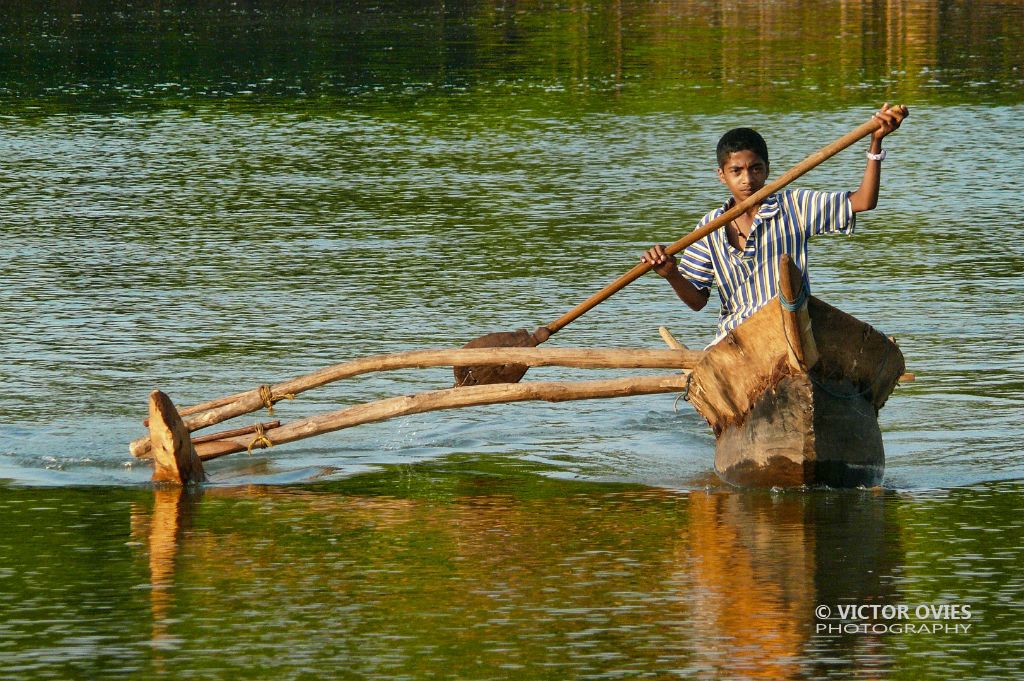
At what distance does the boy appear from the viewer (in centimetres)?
771

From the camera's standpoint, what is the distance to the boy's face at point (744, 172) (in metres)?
7.80

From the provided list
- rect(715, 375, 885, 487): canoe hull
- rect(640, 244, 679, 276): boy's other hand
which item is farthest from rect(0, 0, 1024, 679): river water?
rect(640, 244, 679, 276): boy's other hand

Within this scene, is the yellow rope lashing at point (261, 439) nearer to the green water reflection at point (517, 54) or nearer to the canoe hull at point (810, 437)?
the canoe hull at point (810, 437)

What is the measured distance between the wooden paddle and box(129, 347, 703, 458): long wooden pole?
0.26m

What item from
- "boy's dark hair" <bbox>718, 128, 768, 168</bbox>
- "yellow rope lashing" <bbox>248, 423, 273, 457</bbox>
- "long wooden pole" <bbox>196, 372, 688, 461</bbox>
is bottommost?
"yellow rope lashing" <bbox>248, 423, 273, 457</bbox>

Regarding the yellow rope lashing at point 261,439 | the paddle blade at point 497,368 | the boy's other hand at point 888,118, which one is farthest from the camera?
the paddle blade at point 497,368

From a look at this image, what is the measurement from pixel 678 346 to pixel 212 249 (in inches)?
262

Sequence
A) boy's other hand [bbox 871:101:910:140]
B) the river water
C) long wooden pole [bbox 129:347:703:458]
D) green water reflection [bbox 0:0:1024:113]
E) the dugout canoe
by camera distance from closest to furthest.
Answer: the river water < boy's other hand [bbox 871:101:910:140] < the dugout canoe < long wooden pole [bbox 129:347:703:458] < green water reflection [bbox 0:0:1024:113]

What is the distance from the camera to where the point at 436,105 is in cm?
2405

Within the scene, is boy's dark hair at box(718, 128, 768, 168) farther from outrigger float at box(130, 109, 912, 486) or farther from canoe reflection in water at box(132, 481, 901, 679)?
canoe reflection in water at box(132, 481, 901, 679)

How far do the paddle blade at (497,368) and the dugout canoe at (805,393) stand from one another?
3.19 ft

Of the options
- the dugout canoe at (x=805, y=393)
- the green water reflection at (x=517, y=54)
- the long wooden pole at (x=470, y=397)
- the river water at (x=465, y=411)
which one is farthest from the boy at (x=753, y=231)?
the green water reflection at (x=517, y=54)

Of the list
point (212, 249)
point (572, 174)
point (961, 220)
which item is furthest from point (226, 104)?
point (961, 220)

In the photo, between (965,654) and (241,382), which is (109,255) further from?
(965,654)
